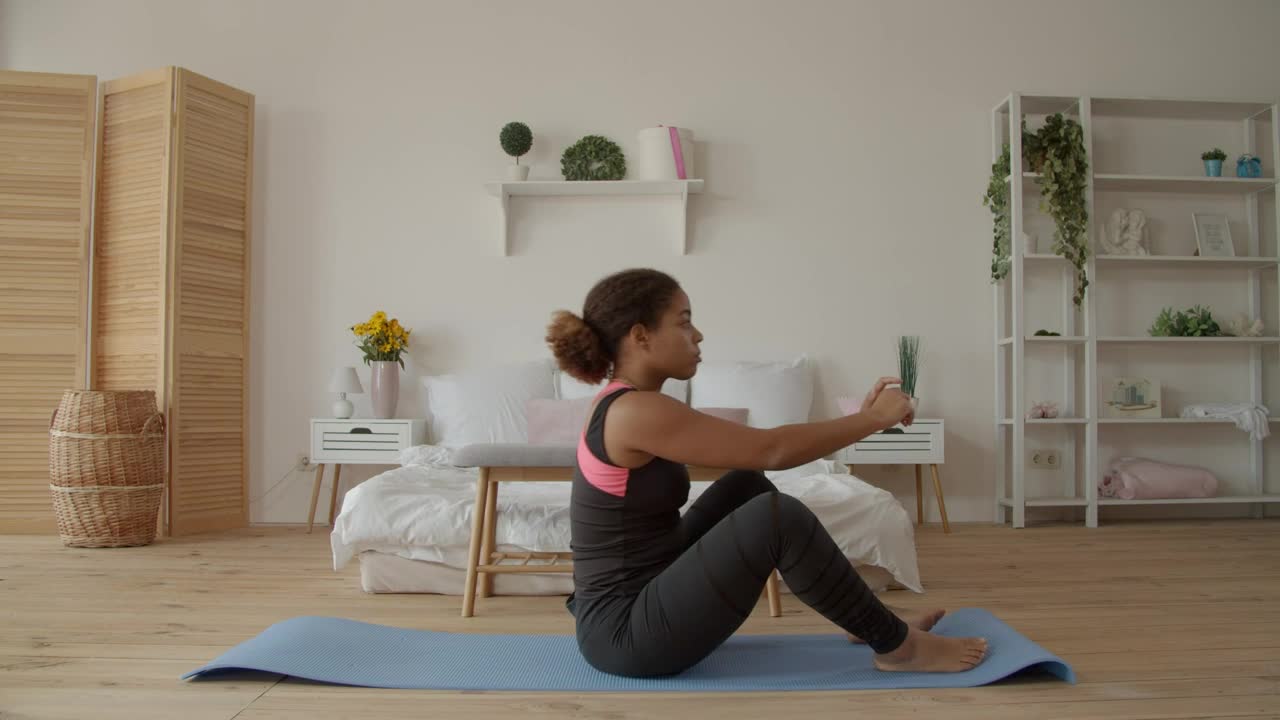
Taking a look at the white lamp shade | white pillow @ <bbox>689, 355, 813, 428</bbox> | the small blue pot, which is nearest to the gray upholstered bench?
white pillow @ <bbox>689, 355, 813, 428</bbox>

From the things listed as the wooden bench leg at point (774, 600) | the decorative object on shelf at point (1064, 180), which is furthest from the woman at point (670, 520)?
the decorative object on shelf at point (1064, 180)

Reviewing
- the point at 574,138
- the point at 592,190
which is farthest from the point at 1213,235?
the point at 574,138

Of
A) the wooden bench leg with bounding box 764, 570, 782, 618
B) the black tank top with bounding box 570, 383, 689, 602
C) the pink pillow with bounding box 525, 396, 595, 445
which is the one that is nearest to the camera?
the black tank top with bounding box 570, 383, 689, 602

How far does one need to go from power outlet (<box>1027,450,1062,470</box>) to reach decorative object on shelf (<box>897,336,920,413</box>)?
2.19 ft

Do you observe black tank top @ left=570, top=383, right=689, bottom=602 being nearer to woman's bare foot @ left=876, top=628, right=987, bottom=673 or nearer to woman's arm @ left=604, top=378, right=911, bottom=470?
woman's arm @ left=604, top=378, right=911, bottom=470

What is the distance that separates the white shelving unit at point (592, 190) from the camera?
14.6ft

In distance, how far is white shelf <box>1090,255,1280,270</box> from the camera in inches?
175

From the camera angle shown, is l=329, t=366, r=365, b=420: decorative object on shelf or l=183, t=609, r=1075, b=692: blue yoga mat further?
l=329, t=366, r=365, b=420: decorative object on shelf

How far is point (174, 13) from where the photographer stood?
4664 millimetres

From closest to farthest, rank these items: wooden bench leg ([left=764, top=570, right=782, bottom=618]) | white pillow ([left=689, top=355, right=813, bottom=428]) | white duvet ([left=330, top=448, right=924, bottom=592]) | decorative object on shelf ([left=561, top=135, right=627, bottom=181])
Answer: wooden bench leg ([left=764, top=570, right=782, bottom=618])
white duvet ([left=330, top=448, right=924, bottom=592])
white pillow ([left=689, top=355, right=813, bottom=428])
decorative object on shelf ([left=561, top=135, right=627, bottom=181])

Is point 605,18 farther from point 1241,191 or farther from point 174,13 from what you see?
point 1241,191

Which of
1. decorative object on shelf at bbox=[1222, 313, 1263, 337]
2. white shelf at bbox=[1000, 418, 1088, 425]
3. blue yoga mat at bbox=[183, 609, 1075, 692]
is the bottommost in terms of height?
blue yoga mat at bbox=[183, 609, 1075, 692]

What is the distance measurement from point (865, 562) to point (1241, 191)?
11.2 feet

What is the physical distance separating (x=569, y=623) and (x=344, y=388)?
91.3 inches
